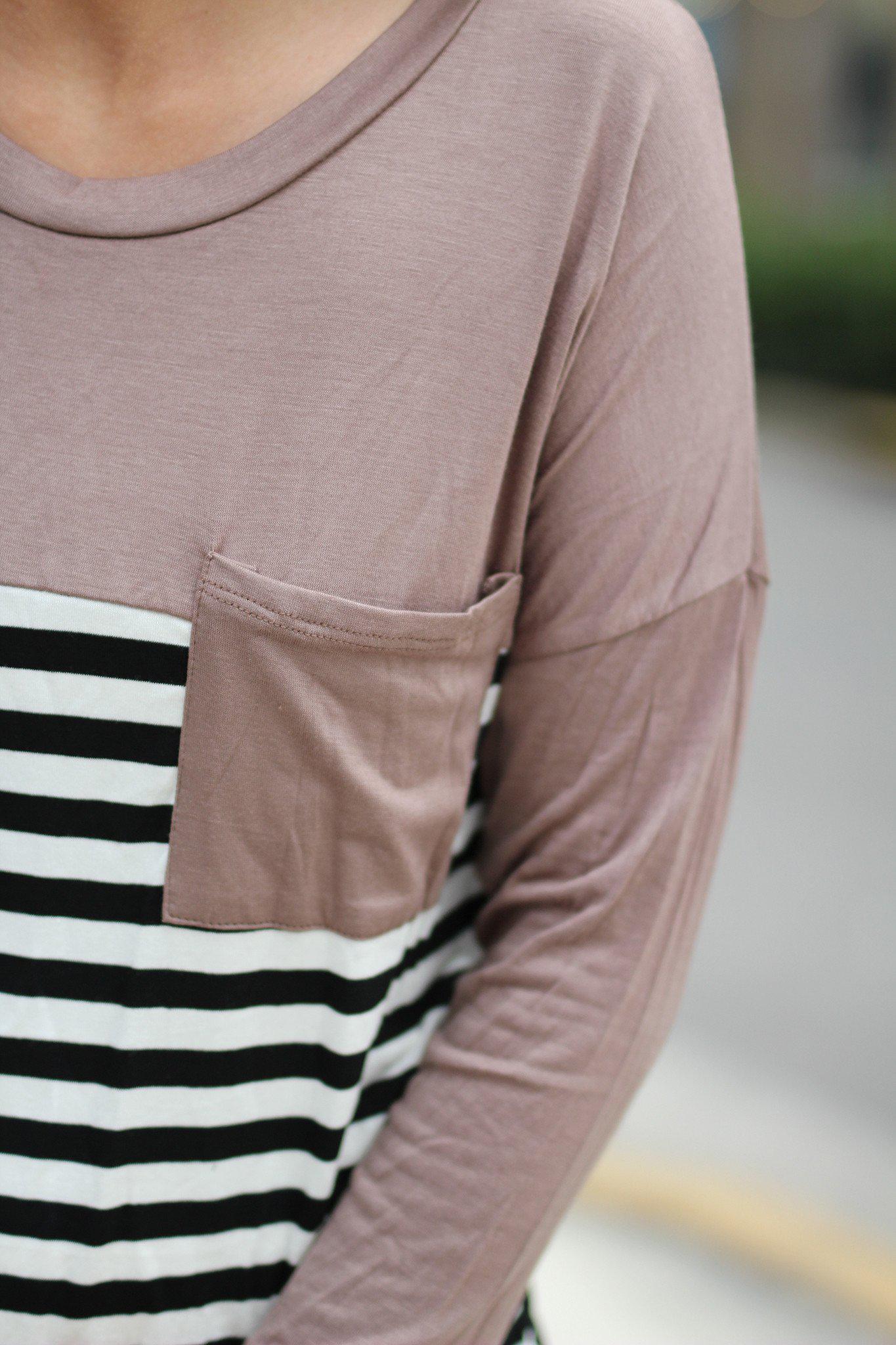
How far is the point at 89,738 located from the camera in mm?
758

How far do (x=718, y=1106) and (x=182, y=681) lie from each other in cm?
225

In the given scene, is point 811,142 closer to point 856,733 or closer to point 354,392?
point 856,733

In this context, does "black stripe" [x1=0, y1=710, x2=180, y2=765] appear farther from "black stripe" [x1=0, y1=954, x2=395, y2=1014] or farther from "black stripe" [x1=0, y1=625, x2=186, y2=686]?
"black stripe" [x1=0, y1=954, x2=395, y2=1014]

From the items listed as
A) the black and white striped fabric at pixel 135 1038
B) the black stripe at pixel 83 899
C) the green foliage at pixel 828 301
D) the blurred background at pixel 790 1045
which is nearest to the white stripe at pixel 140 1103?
the black and white striped fabric at pixel 135 1038

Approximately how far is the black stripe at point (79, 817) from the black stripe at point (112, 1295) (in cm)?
29

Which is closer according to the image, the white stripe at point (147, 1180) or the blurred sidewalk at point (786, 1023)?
the white stripe at point (147, 1180)

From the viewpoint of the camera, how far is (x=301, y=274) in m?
0.74

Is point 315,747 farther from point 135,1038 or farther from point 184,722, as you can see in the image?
point 135,1038

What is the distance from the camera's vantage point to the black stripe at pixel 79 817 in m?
0.77

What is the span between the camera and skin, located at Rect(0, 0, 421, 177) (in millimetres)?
760

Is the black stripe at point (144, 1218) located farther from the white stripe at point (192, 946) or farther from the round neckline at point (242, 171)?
the round neckline at point (242, 171)

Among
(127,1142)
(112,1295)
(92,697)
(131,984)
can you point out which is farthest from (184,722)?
(112,1295)

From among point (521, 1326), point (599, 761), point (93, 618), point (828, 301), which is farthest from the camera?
point (828, 301)

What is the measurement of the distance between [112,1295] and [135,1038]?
175 mm
